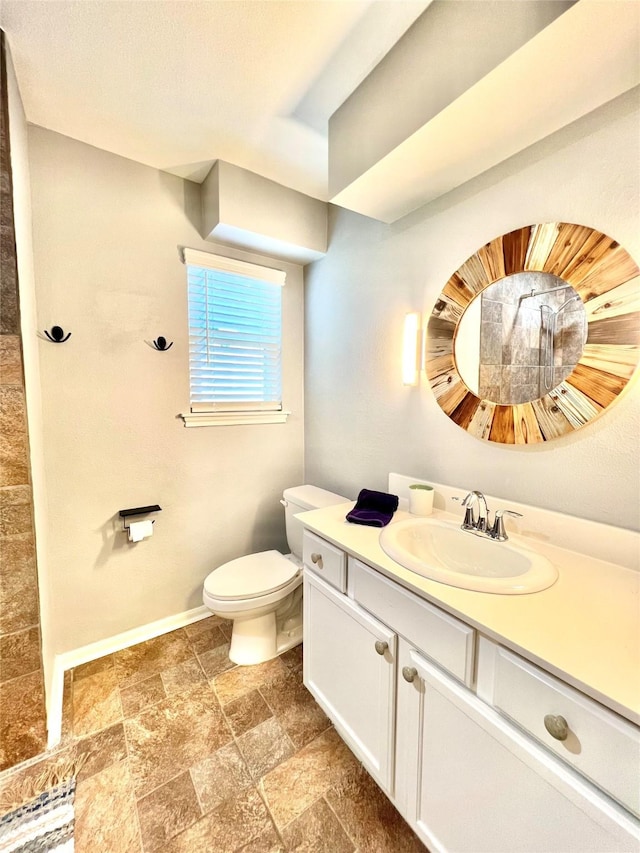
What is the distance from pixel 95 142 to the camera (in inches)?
65.4

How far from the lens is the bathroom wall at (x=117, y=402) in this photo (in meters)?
1.66

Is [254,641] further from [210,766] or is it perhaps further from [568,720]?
[568,720]

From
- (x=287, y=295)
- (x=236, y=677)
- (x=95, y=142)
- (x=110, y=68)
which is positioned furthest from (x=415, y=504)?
(x=95, y=142)

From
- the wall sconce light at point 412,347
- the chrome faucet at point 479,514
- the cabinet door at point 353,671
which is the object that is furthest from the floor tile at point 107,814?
the wall sconce light at point 412,347

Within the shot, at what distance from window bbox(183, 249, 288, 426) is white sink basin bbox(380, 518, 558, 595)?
128 centimetres

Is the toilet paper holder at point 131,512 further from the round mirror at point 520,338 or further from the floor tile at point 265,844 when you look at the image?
the round mirror at point 520,338

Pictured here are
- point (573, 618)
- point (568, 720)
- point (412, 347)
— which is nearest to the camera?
point (568, 720)

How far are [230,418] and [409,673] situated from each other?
1626 mm

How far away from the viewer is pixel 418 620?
991 millimetres

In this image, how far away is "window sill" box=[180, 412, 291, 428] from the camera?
2.05 meters

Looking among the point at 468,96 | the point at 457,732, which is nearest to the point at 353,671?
the point at 457,732

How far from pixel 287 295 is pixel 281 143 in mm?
839

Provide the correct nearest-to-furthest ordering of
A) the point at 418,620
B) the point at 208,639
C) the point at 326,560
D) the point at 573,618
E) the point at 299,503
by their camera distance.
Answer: the point at 573,618, the point at 418,620, the point at 326,560, the point at 208,639, the point at 299,503

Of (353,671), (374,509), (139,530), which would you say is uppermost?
(374,509)
